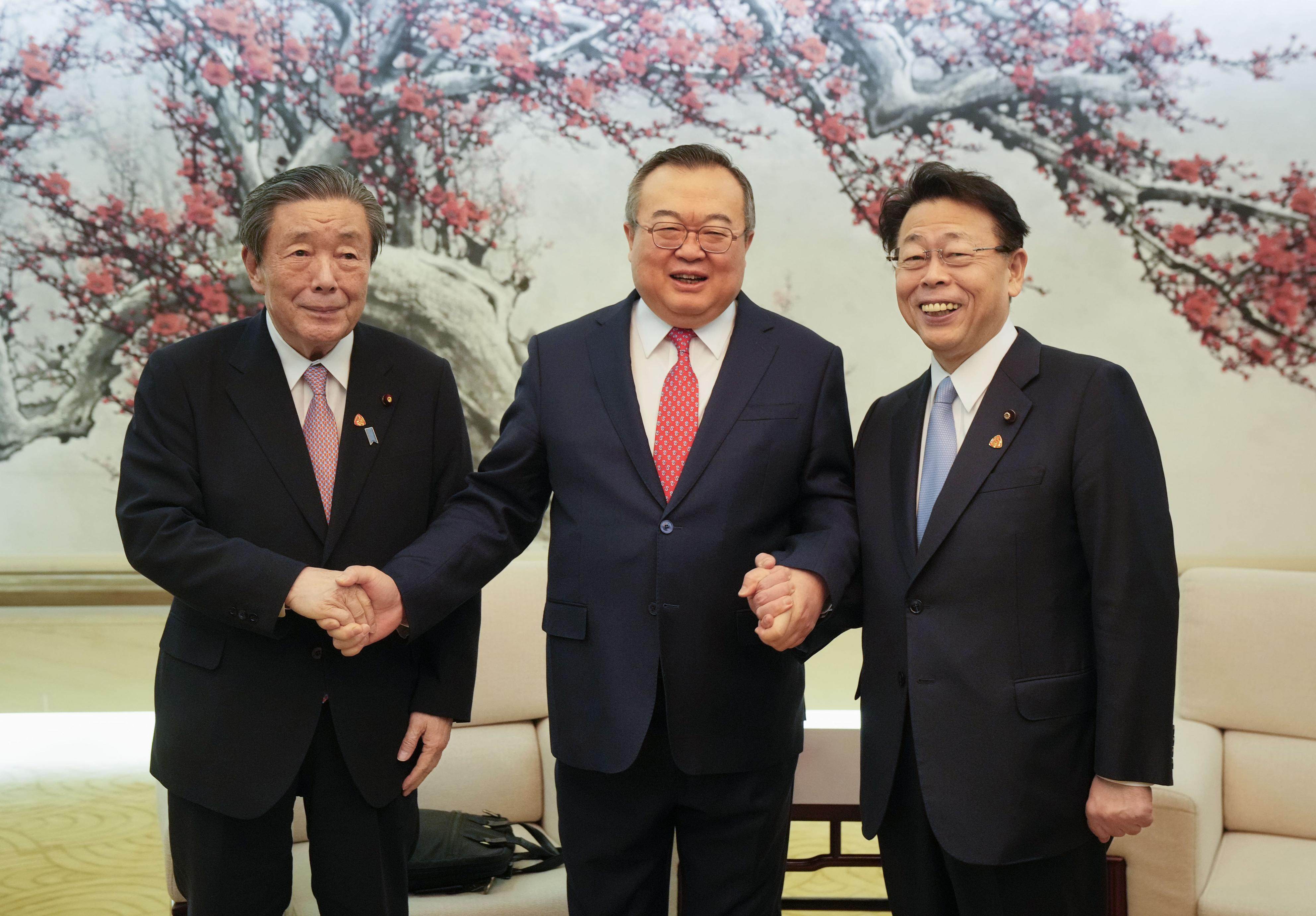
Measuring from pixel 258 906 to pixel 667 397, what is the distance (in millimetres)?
1068

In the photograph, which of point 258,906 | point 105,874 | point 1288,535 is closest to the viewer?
point 258,906

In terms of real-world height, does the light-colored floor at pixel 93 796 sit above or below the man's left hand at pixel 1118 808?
below

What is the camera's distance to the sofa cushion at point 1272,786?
9.13 feet

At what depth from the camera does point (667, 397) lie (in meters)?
1.95

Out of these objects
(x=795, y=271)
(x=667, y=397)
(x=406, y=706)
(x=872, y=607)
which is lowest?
(x=406, y=706)

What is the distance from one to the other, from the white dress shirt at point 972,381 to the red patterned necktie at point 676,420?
0.39 meters

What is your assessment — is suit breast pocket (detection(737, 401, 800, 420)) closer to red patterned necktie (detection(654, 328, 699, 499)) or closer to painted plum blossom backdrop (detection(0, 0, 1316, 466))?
red patterned necktie (detection(654, 328, 699, 499))

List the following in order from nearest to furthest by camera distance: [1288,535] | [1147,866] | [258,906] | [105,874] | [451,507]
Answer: [258,906] → [451,507] → [1147,866] → [105,874] → [1288,535]

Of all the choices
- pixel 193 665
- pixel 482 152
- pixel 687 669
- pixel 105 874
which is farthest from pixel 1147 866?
pixel 482 152

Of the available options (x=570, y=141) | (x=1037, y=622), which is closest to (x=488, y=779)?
(x=1037, y=622)

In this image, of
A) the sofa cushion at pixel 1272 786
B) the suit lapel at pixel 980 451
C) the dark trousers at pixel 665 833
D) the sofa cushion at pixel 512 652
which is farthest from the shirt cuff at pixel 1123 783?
the sofa cushion at pixel 512 652

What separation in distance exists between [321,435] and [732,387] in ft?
2.31

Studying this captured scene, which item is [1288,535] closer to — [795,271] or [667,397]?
[795,271]

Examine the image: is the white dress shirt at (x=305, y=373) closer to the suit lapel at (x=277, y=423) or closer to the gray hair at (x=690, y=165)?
the suit lapel at (x=277, y=423)
